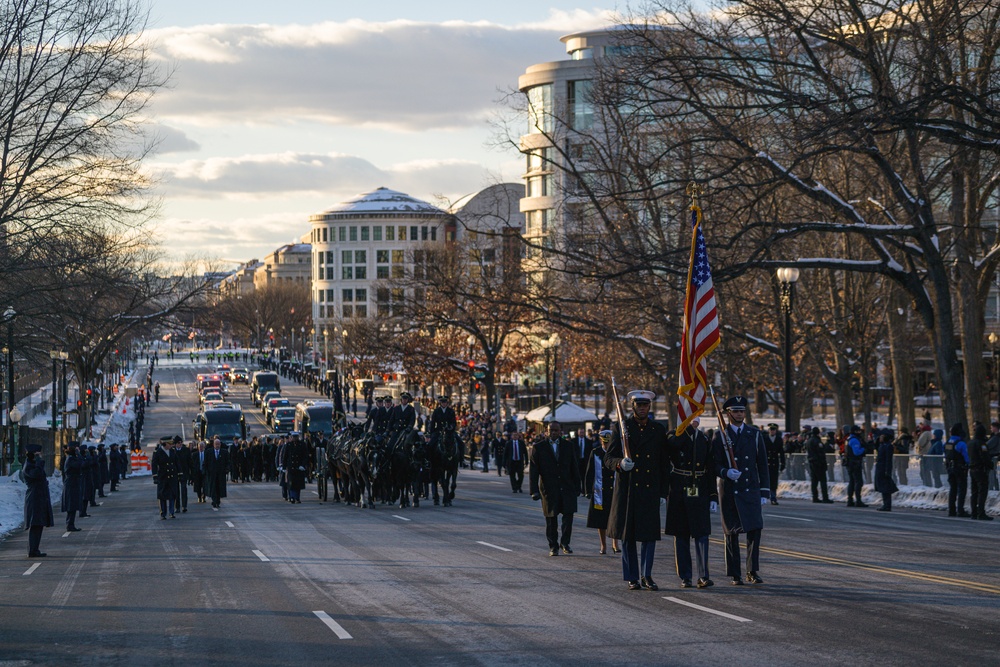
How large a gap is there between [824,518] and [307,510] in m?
12.1

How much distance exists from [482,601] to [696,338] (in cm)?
536

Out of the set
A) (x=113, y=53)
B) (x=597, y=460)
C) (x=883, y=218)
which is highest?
(x=113, y=53)

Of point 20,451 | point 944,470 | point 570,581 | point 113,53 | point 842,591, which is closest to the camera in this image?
point 842,591

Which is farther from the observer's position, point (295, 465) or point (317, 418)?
point (317, 418)

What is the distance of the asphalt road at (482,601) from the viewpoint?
11.0 meters

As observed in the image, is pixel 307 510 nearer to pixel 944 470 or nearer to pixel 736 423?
pixel 944 470

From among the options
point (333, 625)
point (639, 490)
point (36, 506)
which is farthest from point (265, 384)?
point (333, 625)

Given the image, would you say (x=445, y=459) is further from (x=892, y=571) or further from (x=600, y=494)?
(x=892, y=571)

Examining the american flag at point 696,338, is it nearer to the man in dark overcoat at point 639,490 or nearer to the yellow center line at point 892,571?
the man in dark overcoat at point 639,490

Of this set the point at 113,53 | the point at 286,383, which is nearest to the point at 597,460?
the point at 113,53

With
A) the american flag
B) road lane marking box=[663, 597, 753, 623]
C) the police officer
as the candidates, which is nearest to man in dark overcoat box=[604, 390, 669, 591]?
road lane marking box=[663, 597, 753, 623]

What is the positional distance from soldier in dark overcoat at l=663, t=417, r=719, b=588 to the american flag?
1572 mm

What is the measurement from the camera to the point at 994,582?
14492mm

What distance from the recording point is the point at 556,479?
18.5 meters
